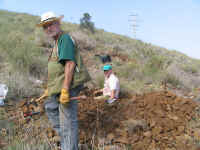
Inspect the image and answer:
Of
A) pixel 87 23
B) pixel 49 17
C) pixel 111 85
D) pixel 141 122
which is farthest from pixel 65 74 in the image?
pixel 87 23

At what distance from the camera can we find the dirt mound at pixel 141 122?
3264 millimetres

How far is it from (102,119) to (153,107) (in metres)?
1.23

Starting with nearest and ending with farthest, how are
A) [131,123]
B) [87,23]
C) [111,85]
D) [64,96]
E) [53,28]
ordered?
[64,96]
[53,28]
[131,123]
[111,85]
[87,23]

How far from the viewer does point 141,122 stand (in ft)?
12.1

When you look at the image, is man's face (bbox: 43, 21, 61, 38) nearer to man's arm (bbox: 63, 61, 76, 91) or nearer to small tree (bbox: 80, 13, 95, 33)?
man's arm (bbox: 63, 61, 76, 91)

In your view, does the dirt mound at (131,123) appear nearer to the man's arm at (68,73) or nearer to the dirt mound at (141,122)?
the dirt mound at (141,122)

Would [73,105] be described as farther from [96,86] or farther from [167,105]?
[96,86]

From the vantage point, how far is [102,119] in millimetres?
3844

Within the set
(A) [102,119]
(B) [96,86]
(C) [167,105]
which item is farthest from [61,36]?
(B) [96,86]

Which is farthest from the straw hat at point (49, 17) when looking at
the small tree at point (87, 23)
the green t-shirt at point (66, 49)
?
the small tree at point (87, 23)

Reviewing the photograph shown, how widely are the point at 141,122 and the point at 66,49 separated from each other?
6.74 feet

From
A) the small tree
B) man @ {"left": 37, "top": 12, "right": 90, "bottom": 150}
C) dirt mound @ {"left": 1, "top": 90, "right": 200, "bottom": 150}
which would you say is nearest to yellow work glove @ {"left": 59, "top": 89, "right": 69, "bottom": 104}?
man @ {"left": 37, "top": 12, "right": 90, "bottom": 150}

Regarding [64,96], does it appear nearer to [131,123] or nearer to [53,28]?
[53,28]

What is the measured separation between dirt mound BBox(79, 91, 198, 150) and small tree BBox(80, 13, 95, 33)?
12.7 meters
